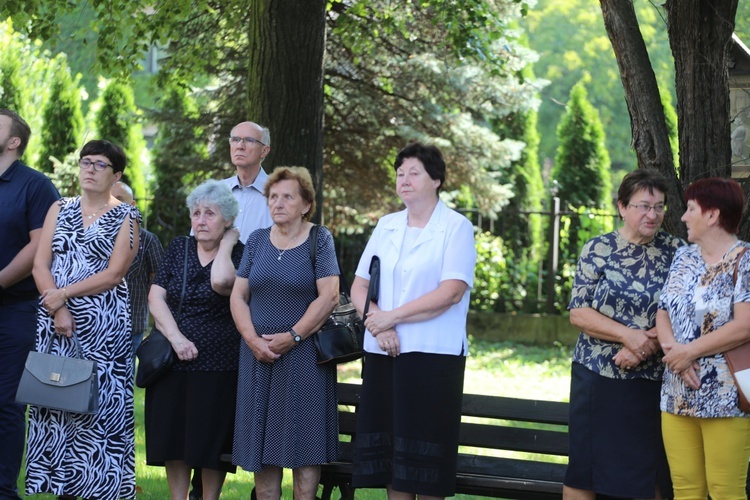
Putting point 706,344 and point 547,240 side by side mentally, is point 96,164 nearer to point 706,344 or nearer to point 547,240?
point 706,344

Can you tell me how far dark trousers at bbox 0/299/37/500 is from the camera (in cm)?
579

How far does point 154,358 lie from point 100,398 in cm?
39

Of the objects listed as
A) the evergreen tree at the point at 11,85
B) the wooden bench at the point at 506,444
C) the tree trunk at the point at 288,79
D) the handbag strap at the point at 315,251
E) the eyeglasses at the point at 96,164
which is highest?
the evergreen tree at the point at 11,85

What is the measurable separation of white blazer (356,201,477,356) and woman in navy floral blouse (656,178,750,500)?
980 mm

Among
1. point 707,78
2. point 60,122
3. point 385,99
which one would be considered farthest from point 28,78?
point 707,78

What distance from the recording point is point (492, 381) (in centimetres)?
1191

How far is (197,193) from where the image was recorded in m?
5.72

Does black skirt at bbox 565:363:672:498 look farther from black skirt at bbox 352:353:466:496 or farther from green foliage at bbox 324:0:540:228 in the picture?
green foliage at bbox 324:0:540:228

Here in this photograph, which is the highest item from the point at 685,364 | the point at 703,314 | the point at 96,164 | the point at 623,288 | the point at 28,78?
the point at 28,78

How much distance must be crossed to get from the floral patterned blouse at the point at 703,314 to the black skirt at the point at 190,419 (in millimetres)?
2398

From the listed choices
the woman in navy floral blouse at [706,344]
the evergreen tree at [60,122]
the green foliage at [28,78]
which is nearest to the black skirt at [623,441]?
the woman in navy floral blouse at [706,344]

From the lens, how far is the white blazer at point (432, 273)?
5086mm

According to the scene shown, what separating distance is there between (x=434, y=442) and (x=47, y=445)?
7.05ft

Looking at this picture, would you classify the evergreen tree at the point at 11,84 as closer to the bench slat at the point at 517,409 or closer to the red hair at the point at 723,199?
the bench slat at the point at 517,409
